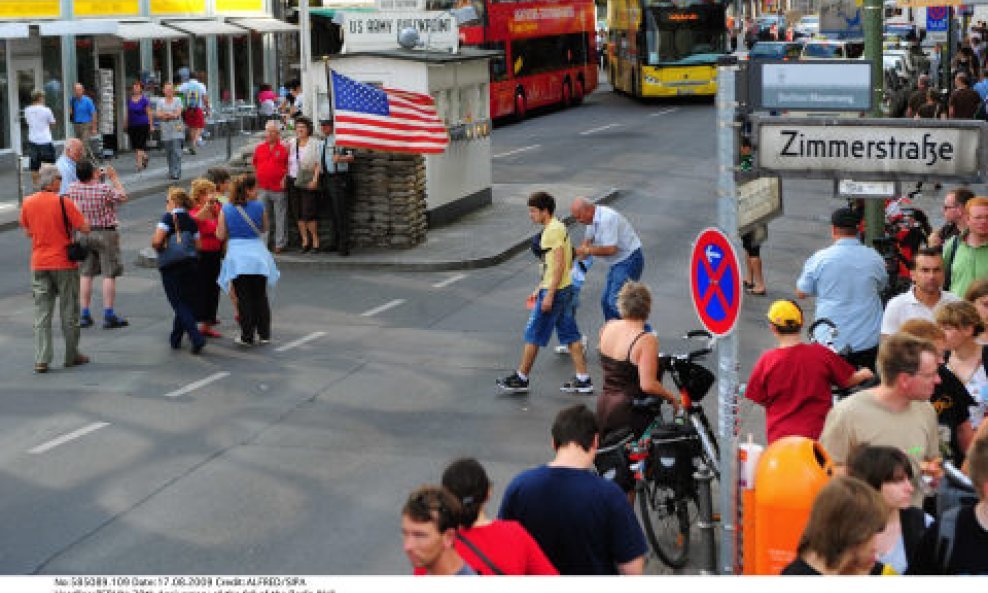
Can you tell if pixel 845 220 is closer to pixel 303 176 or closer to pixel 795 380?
pixel 795 380

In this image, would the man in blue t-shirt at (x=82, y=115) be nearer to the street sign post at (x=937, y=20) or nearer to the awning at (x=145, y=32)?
the awning at (x=145, y=32)

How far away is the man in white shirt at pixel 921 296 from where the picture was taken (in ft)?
34.9

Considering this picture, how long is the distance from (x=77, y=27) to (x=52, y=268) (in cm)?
2047

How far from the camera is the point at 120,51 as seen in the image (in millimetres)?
38312

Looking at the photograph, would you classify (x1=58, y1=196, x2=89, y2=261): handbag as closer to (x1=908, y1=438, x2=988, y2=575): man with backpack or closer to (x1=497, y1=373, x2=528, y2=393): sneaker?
(x1=497, y1=373, x2=528, y2=393): sneaker

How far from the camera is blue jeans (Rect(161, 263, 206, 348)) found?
52.8ft

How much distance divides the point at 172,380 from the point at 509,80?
2930 cm

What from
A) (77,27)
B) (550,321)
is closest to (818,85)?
(550,321)

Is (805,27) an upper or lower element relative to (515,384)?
upper

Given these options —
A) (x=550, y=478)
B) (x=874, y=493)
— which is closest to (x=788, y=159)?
(x=550, y=478)

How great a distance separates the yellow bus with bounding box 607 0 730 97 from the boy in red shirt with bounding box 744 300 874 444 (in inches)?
1518

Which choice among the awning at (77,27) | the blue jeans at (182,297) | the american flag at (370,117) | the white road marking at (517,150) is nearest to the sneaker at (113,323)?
the blue jeans at (182,297)

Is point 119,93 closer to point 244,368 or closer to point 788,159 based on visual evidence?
point 244,368

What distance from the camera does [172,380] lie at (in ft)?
49.2
